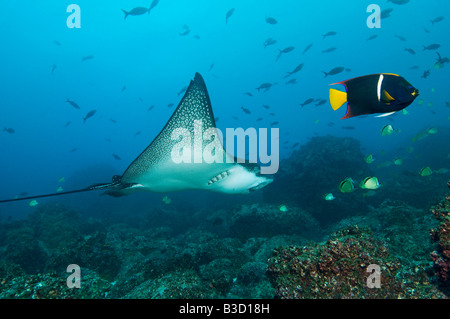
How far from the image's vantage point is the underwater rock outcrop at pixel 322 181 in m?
9.20

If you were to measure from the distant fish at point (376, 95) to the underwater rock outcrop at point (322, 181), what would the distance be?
27.3 feet

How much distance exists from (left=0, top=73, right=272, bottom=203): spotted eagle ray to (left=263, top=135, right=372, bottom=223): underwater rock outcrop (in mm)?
7011

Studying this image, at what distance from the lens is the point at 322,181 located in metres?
10.2

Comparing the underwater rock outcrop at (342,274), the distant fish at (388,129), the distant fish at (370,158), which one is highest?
the distant fish at (388,129)

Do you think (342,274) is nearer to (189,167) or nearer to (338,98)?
(338,98)

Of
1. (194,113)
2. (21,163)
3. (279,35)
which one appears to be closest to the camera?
(194,113)

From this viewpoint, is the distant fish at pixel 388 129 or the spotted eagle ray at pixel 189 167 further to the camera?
the distant fish at pixel 388 129

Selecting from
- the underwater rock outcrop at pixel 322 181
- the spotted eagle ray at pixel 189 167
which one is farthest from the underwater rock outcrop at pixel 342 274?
the underwater rock outcrop at pixel 322 181

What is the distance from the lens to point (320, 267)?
2561mm

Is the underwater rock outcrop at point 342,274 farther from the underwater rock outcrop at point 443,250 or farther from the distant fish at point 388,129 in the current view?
the distant fish at point 388,129

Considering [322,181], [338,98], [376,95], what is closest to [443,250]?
[376,95]
